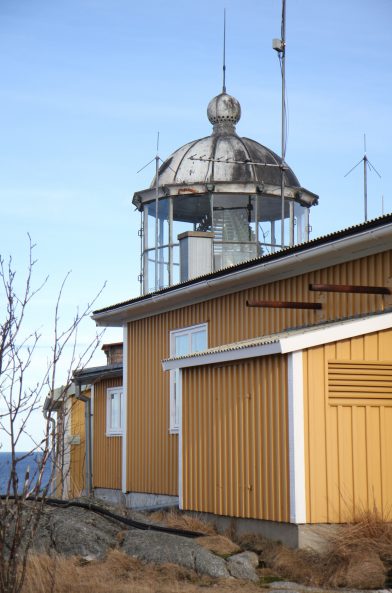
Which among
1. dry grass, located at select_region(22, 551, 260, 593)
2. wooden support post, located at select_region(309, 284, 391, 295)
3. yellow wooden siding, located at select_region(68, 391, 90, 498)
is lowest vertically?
dry grass, located at select_region(22, 551, 260, 593)

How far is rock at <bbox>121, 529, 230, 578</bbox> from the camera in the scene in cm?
1061

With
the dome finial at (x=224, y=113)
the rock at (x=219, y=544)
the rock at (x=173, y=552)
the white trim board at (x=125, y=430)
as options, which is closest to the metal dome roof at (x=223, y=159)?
the dome finial at (x=224, y=113)

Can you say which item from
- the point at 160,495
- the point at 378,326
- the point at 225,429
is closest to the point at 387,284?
the point at 378,326

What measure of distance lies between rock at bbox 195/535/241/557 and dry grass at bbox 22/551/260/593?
86cm

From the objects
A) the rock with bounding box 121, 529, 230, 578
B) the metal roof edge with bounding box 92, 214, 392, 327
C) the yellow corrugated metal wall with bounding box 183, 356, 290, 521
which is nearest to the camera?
the rock with bounding box 121, 529, 230, 578

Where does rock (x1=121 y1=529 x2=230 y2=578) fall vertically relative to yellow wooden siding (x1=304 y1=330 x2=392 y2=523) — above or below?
below

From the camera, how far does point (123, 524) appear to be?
12.9 metres

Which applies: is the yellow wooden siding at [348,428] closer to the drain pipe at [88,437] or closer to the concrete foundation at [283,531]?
the concrete foundation at [283,531]

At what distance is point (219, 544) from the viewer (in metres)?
11.6

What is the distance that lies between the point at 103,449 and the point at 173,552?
10.2m

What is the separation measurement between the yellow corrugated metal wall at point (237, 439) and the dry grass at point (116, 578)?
1532 mm

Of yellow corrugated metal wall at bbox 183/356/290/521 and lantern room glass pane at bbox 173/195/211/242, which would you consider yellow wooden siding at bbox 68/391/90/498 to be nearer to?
lantern room glass pane at bbox 173/195/211/242

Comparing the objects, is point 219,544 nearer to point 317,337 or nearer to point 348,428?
point 348,428

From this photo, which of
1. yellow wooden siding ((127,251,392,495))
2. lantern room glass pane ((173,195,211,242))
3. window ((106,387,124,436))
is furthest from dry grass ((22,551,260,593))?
lantern room glass pane ((173,195,211,242))
